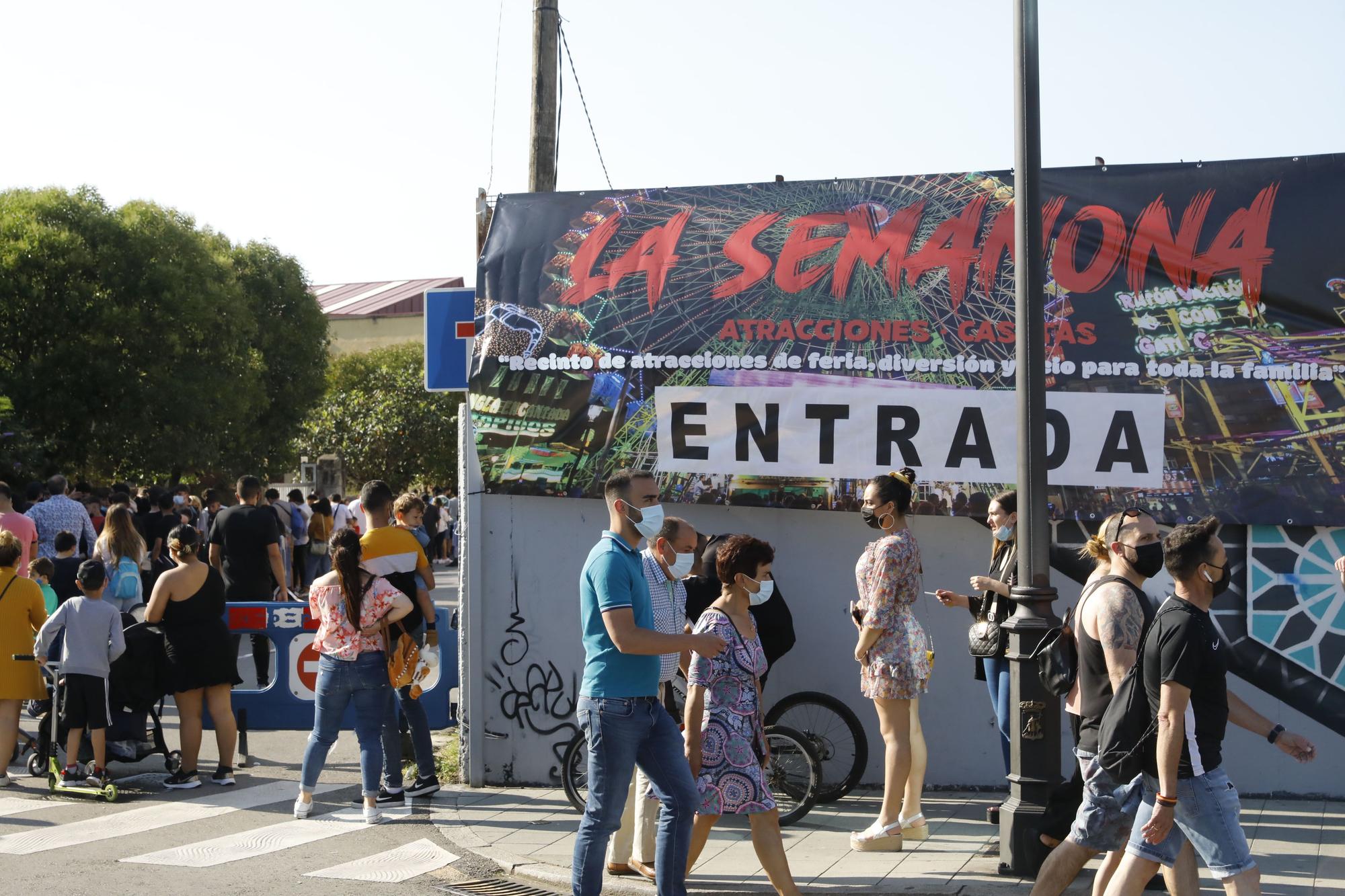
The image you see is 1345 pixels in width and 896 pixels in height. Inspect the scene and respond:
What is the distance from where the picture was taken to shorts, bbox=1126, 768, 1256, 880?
4699 millimetres

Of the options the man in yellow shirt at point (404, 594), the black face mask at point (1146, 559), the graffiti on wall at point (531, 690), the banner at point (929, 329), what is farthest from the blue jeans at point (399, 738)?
the black face mask at point (1146, 559)

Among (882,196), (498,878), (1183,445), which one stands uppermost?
(882,196)

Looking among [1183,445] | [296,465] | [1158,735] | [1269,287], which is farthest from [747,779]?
[296,465]

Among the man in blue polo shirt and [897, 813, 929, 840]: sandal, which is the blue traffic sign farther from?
[897, 813, 929, 840]: sandal

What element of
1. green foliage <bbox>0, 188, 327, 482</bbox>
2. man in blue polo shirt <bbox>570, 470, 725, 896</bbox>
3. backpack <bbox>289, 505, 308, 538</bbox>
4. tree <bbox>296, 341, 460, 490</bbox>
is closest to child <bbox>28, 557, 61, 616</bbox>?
man in blue polo shirt <bbox>570, 470, 725, 896</bbox>

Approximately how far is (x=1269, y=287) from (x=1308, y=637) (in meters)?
2.04

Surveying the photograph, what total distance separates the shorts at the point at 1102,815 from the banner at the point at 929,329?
328 cm

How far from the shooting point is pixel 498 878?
7.07m

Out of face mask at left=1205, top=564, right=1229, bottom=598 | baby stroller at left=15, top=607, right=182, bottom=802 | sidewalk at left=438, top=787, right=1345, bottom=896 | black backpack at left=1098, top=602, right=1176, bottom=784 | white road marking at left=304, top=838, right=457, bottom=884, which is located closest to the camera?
face mask at left=1205, top=564, right=1229, bottom=598

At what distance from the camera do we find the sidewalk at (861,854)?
659 cm

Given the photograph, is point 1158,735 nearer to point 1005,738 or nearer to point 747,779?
point 747,779

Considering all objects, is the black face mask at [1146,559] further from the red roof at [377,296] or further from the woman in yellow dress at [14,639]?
the red roof at [377,296]

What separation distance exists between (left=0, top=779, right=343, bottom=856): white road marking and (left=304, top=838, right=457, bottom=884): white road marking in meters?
1.54

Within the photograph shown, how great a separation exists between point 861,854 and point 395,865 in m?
2.43
